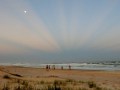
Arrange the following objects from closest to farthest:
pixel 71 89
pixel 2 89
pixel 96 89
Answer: pixel 2 89, pixel 71 89, pixel 96 89

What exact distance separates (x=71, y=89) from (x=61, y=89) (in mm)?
708

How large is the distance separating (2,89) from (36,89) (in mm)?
1542

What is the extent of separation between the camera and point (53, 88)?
11242mm

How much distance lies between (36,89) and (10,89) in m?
1.19

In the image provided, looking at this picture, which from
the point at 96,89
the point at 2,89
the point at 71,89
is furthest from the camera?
the point at 96,89

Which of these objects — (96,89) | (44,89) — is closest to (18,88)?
(44,89)

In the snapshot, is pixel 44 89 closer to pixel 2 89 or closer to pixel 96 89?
pixel 2 89

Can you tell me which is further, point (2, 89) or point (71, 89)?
point (71, 89)

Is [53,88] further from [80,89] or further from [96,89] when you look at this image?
[96,89]

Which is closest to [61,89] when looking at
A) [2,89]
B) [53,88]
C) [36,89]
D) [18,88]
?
[53,88]

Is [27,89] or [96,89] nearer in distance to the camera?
[27,89]

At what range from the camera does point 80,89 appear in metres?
12.4

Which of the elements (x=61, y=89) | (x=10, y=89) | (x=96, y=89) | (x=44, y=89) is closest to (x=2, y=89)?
(x=10, y=89)

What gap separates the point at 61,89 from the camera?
37.9 feet
